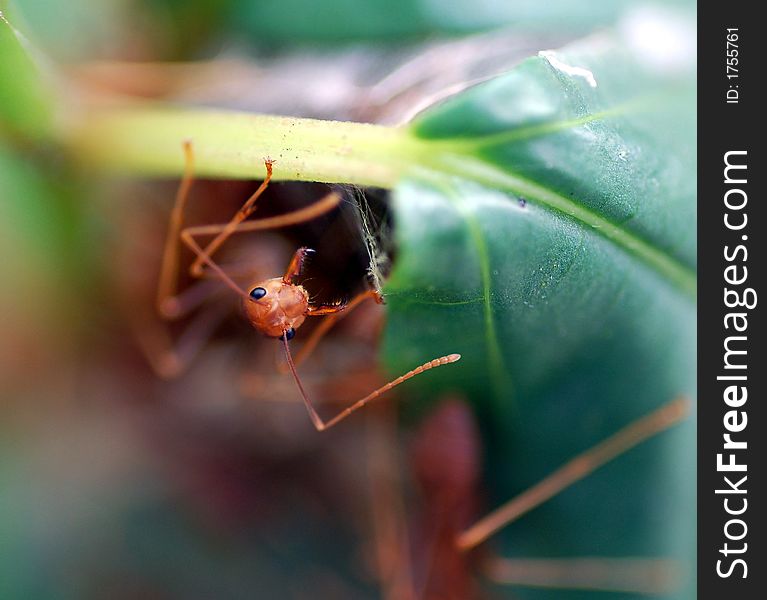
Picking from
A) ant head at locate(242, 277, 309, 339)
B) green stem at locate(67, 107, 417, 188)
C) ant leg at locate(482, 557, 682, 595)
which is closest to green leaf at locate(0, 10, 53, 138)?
green stem at locate(67, 107, 417, 188)

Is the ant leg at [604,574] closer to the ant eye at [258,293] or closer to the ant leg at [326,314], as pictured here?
the ant leg at [326,314]

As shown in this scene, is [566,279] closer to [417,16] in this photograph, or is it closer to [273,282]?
[273,282]

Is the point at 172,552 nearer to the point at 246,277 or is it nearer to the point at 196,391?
the point at 196,391
